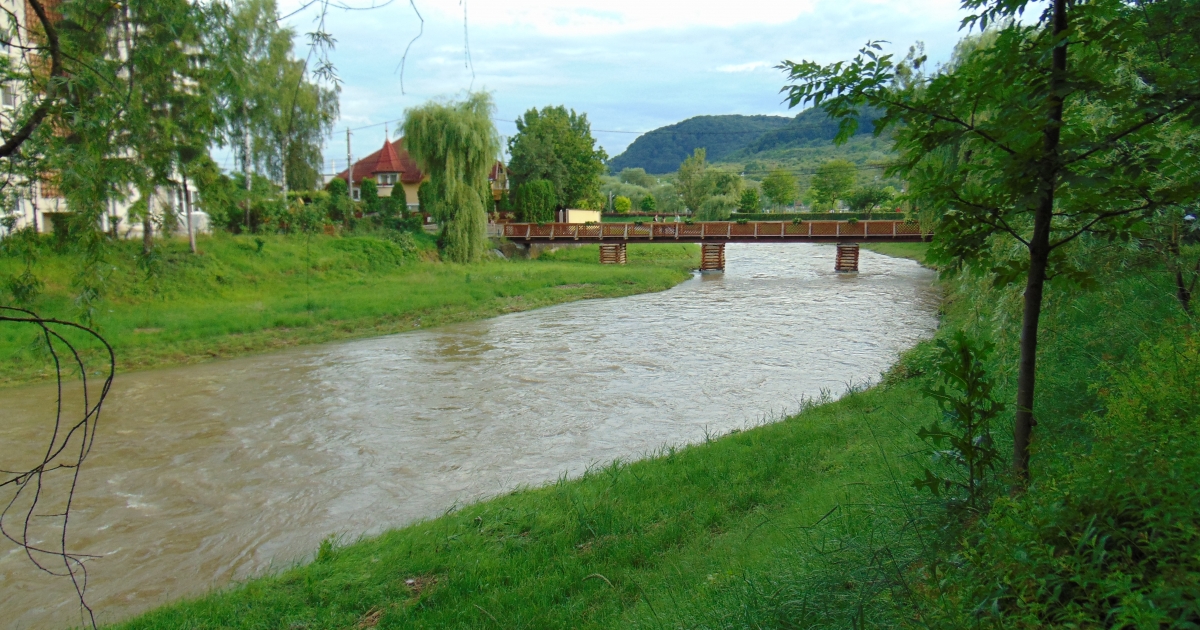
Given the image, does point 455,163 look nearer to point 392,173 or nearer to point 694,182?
point 392,173

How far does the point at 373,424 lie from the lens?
38.3 ft

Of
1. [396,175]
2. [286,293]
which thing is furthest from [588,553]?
[396,175]

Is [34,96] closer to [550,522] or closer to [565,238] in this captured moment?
[550,522]

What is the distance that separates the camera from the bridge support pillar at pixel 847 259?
39062 mm

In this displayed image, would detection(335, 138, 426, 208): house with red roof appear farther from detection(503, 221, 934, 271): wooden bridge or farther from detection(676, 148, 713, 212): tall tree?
detection(676, 148, 713, 212): tall tree

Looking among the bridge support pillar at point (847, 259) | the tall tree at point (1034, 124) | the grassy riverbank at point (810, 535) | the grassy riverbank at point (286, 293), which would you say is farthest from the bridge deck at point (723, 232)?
the tall tree at point (1034, 124)

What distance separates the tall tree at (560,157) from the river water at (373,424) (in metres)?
33.3

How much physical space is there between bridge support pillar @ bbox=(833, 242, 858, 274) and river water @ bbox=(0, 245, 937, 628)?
17.4 metres

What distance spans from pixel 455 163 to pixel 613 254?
10.4 m

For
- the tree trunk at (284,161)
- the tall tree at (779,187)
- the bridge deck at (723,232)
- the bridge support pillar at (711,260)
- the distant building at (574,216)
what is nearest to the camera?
the tree trunk at (284,161)

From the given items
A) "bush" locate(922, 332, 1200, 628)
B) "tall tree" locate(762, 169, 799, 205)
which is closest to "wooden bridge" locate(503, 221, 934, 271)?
"bush" locate(922, 332, 1200, 628)

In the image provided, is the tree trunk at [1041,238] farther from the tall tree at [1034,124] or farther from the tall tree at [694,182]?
the tall tree at [694,182]

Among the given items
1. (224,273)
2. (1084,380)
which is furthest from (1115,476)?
(224,273)

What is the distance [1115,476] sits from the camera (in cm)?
274
